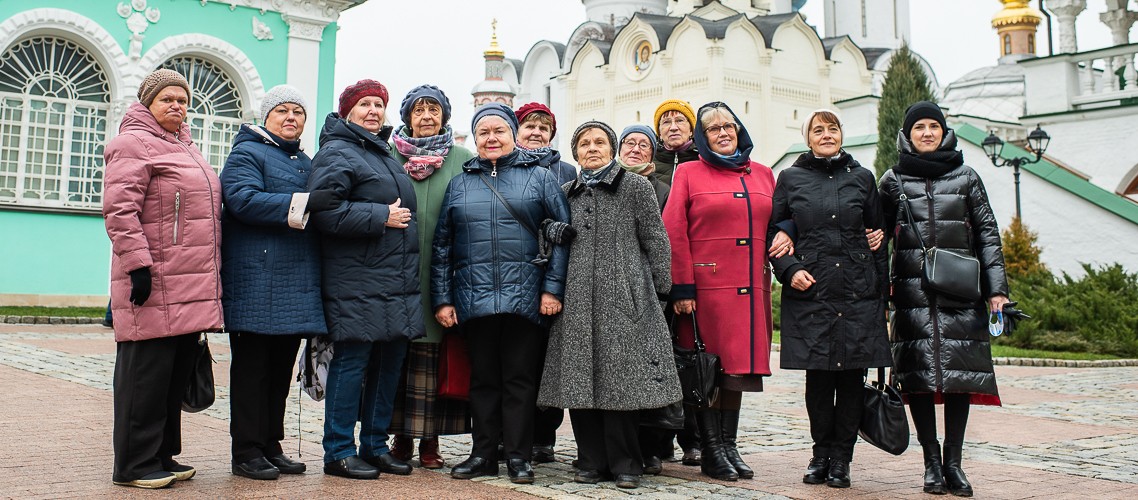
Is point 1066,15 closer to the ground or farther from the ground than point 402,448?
farther from the ground

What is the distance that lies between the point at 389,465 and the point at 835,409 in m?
2.09

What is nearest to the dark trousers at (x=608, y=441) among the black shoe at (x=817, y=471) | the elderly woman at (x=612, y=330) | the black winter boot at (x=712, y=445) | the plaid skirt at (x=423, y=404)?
the elderly woman at (x=612, y=330)

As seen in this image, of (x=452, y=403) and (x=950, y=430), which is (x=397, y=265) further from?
(x=950, y=430)

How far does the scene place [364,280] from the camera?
4434mm

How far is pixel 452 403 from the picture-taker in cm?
495

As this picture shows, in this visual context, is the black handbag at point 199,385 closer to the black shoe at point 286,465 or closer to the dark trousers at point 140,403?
the dark trousers at point 140,403

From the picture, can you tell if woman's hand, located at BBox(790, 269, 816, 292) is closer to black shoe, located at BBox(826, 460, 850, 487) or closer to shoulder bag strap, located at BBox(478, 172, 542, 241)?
black shoe, located at BBox(826, 460, 850, 487)

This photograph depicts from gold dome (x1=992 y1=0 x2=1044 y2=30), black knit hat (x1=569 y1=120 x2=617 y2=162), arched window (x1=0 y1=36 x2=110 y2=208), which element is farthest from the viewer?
gold dome (x1=992 y1=0 x2=1044 y2=30)

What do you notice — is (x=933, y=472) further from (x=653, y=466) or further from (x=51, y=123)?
(x=51, y=123)

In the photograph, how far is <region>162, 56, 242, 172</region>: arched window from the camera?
1648 cm

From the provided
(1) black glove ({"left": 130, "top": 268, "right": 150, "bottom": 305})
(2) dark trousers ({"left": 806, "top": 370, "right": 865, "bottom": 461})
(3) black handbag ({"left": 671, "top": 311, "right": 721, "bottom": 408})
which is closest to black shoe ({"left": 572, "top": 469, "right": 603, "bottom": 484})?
(3) black handbag ({"left": 671, "top": 311, "right": 721, "bottom": 408})

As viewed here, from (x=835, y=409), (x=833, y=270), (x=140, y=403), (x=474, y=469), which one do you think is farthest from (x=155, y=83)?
(x=835, y=409)

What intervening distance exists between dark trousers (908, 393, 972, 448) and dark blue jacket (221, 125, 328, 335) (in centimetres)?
270

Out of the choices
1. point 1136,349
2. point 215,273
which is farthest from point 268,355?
point 1136,349
